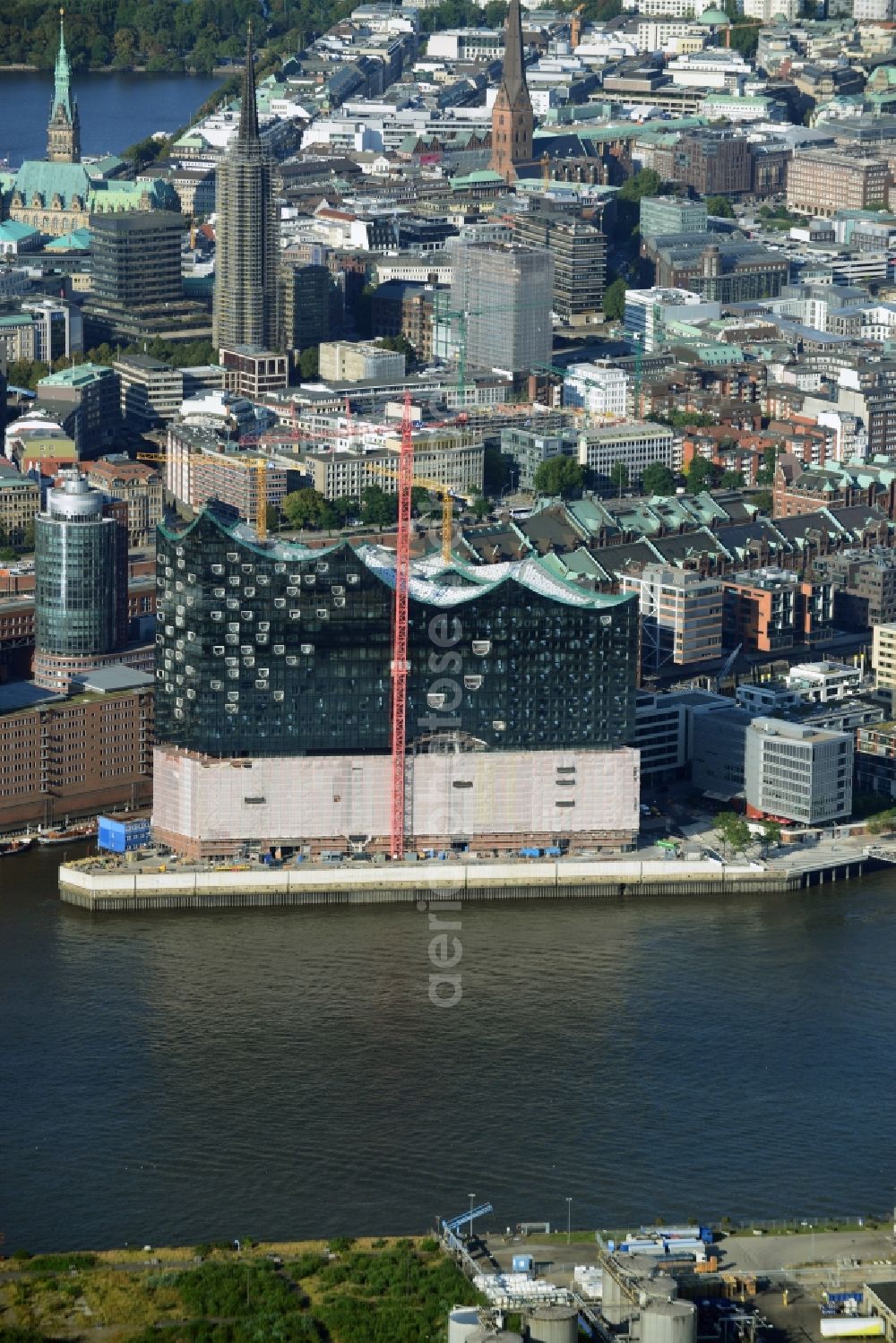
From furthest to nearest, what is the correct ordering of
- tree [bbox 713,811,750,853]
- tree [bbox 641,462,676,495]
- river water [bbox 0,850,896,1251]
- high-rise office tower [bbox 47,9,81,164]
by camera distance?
high-rise office tower [bbox 47,9,81,164]
tree [bbox 641,462,676,495]
tree [bbox 713,811,750,853]
river water [bbox 0,850,896,1251]

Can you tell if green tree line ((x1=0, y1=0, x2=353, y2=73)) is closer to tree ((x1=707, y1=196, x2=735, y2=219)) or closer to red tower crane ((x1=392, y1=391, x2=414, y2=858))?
tree ((x1=707, y1=196, x2=735, y2=219))

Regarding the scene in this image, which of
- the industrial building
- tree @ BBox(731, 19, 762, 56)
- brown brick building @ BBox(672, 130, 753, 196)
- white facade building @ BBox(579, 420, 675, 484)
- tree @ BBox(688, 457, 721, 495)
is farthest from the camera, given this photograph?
tree @ BBox(731, 19, 762, 56)

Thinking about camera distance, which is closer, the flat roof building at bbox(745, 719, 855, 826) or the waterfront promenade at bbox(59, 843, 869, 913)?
the waterfront promenade at bbox(59, 843, 869, 913)

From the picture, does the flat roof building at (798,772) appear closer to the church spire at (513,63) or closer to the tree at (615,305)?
the tree at (615,305)

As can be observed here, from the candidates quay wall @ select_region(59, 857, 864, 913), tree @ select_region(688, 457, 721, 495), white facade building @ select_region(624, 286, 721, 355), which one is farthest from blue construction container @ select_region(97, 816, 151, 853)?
white facade building @ select_region(624, 286, 721, 355)

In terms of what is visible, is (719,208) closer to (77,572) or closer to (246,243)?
(246,243)

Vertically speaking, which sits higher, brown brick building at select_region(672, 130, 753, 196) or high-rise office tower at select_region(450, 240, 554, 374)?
brown brick building at select_region(672, 130, 753, 196)

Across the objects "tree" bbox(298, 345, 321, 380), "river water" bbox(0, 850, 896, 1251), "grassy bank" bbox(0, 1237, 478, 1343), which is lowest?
"river water" bbox(0, 850, 896, 1251)
